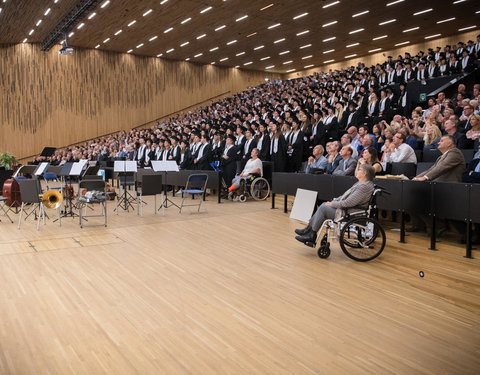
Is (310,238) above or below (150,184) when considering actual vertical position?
below

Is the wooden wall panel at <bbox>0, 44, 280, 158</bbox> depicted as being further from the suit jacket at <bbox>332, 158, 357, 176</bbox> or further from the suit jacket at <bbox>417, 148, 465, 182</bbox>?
the suit jacket at <bbox>417, 148, 465, 182</bbox>

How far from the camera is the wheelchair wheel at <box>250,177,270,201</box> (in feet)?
28.7

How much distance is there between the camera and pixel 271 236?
17.6 ft

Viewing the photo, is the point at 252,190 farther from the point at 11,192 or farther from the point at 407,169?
the point at 11,192

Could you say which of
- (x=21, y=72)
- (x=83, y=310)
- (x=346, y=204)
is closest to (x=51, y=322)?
(x=83, y=310)

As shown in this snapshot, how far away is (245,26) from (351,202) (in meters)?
12.8

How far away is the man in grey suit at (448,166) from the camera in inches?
181

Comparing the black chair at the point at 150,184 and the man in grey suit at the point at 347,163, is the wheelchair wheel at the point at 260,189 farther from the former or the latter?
the man in grey suit at the point at 347,163

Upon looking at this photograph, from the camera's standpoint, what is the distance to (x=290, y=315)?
2834 millimetres

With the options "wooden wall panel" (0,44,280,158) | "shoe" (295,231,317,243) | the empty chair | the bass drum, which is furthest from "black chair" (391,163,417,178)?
"wooden wall panel" (0,44,280,158)

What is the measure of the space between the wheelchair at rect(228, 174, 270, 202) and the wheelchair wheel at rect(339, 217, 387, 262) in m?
4.30

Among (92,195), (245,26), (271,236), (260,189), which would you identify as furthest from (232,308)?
(245,26)

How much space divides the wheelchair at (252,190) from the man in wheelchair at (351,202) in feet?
13.7

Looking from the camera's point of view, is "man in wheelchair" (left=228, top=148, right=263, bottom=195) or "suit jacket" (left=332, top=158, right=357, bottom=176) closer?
"suit jacket" (left=332, top=158, right=357, bottom=176)
